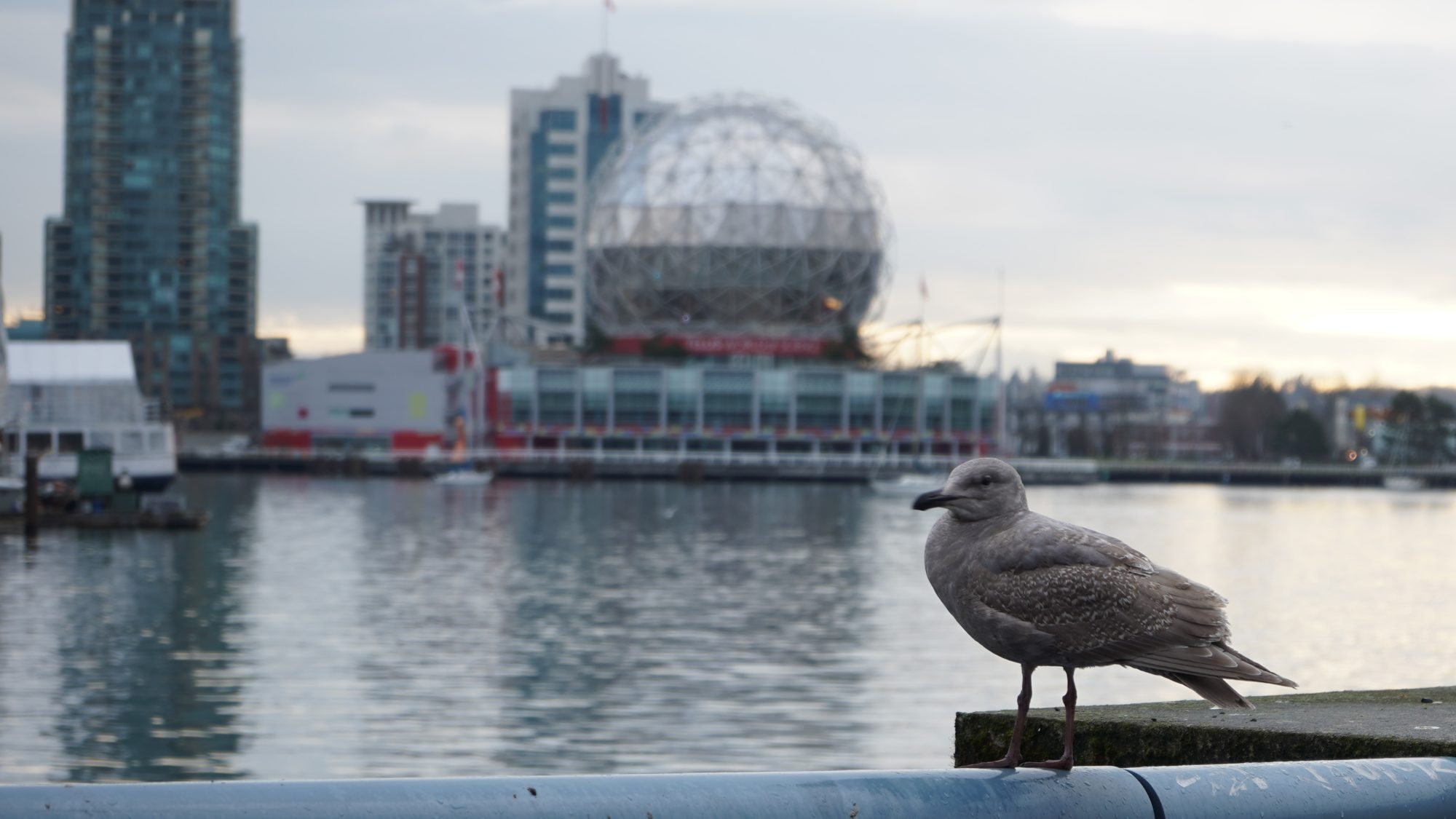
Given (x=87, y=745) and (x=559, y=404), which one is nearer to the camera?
(x=87, y=745)

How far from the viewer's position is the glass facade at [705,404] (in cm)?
13338

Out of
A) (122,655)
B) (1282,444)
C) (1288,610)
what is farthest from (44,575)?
(1282,444)

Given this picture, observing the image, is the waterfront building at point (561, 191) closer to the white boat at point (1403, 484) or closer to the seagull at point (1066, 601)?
the white boat at point (1403, 484)

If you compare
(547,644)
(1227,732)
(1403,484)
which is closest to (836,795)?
(1227,732)

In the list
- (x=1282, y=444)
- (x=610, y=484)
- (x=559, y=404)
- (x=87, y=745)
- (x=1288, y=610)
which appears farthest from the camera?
(x=1282, y=444)

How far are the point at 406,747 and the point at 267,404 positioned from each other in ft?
392

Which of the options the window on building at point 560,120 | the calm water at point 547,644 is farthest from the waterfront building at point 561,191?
the calm water at point 547,644

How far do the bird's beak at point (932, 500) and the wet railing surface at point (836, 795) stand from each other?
94cm

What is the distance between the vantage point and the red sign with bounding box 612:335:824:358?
134750mm

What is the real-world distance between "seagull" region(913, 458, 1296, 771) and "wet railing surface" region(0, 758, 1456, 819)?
0.74m

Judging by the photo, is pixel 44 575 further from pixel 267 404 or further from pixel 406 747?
pixel 267 404

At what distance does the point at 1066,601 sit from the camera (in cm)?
506

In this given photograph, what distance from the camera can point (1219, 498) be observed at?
400 ft

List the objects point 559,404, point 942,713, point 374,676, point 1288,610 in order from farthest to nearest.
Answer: point 559,404 → point 1288,610 → point 374,676 → point 942,713
